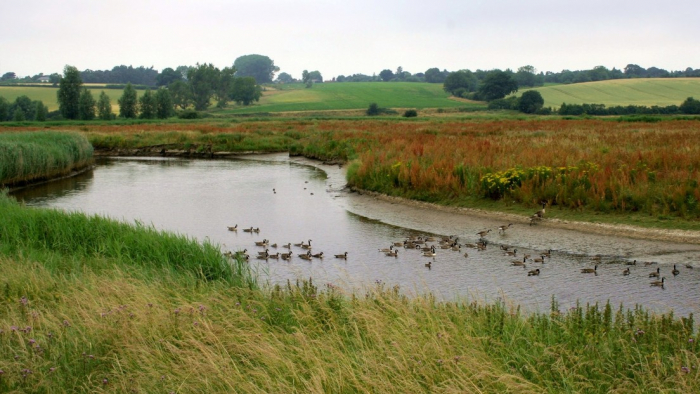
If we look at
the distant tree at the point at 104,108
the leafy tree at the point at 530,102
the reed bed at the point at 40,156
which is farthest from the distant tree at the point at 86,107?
the leafy tree at the point at 530,102

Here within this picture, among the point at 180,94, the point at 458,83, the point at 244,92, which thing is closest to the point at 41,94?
the point at 180,94

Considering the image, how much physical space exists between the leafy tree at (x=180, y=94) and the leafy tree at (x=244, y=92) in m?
9.94

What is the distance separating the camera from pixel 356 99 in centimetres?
14388

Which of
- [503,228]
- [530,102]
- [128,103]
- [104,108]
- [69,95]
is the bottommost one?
[503,228]

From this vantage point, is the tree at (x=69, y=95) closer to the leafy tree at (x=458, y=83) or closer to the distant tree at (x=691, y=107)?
the leafy tree at (x=458, y=83)

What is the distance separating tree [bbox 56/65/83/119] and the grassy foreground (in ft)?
339

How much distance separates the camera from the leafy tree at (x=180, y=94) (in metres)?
146

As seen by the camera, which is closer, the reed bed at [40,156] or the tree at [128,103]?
the reed bed at [40,156]

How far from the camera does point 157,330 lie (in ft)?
24.5

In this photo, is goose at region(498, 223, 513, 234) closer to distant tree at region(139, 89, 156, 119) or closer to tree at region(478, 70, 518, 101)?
distant tree at region(139, 89, 156, 119)

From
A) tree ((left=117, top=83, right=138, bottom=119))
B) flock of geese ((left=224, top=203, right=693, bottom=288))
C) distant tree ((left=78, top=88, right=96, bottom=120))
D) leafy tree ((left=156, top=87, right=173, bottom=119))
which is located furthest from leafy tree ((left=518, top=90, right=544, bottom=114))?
flock of geese ((left=224, top=203, right=693, bottom=288))

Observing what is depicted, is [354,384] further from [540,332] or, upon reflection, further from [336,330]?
[540,332]

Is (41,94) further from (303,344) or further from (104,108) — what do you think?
(303,344)

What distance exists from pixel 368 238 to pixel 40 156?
22.7 meters
